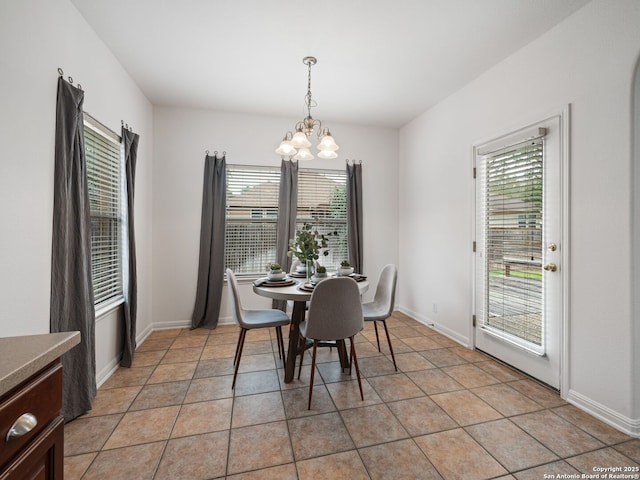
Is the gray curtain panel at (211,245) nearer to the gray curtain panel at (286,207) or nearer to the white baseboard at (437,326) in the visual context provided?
the gray curtain panel at (286,207)

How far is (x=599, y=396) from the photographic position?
199 centimetres

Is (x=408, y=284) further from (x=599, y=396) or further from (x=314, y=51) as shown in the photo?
(x=314, y=51)

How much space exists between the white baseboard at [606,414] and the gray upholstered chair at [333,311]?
1479mm

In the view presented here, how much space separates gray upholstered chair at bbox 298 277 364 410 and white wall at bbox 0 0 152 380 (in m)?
1.60

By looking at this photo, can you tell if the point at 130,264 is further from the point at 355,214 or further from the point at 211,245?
the point at 355,214

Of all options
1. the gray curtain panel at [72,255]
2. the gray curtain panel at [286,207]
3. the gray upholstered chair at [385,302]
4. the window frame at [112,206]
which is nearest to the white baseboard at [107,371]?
the gray curtain panel at [72,255]

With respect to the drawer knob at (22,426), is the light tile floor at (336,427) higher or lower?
lower

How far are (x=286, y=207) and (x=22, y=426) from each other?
3.47 metres

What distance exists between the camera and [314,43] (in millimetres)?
2500

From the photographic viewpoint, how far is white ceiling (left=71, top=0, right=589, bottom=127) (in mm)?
2117

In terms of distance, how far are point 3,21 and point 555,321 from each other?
380 centimetres

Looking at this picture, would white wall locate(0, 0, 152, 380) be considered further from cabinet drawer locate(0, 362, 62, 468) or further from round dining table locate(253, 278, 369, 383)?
round dining table locate(253, 278, 369, 383)

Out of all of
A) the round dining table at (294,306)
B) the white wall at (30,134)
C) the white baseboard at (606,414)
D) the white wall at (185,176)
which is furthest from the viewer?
the white wall at (185,176)

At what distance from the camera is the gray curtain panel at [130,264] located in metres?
2.79
